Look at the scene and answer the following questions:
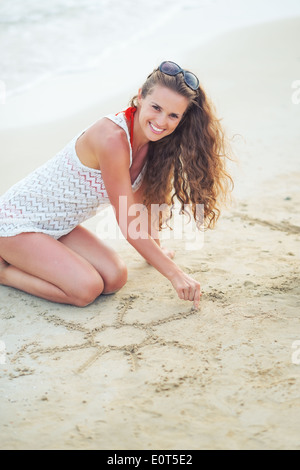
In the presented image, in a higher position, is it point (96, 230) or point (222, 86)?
point (222, 86)

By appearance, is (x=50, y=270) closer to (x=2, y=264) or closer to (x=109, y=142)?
(x=2, y=264)

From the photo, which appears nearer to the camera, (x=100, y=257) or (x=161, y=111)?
(x=161, y=111)

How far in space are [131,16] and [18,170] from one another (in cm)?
686

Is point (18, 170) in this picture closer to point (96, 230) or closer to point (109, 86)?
point (96, 230)

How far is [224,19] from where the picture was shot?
31.9ft

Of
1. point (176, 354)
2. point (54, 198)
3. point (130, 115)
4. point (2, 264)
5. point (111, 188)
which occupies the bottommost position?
point (176, 354)

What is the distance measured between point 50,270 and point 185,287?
0.79m

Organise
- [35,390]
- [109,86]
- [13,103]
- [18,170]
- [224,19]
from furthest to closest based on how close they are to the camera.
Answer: [224,19] < [109,86] < [13,103] < [18,170] < [35,390]

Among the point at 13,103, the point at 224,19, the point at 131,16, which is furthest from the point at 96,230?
the point at 131,16

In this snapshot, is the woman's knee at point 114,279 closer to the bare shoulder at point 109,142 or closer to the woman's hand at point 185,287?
the woman's hand at point 185,287

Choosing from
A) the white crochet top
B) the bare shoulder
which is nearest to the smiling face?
the bare shoulder

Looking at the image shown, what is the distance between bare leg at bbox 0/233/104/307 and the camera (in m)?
2.93

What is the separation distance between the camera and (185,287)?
2.76 metres

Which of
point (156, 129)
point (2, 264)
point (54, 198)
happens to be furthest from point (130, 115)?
point (2, 264)
